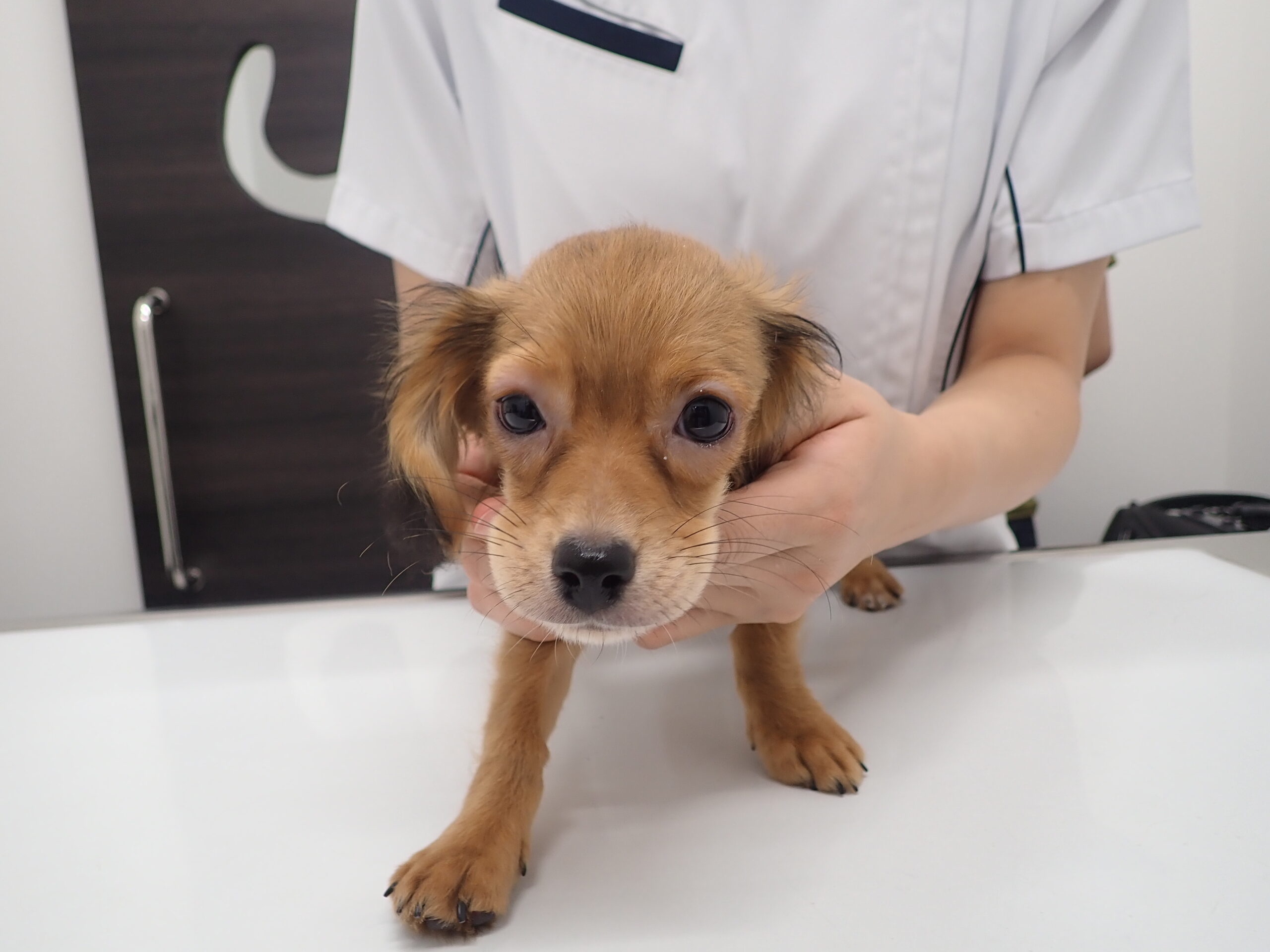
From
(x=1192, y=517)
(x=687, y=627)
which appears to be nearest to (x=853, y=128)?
(x=687, y=627)

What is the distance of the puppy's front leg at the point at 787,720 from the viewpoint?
88 cm

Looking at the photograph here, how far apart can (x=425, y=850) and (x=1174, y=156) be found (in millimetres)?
1356

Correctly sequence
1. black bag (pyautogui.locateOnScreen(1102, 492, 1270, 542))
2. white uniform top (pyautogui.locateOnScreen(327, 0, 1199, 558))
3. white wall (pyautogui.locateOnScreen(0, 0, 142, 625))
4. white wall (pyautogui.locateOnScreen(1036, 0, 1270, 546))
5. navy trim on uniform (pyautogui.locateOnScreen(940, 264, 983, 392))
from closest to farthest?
1. white uniform top (pyautogui.locateOnScreen(327, 0, 1199, 558))
2. navy trim on uniform (pyautogui.locateOnScreen(940, 264, 983, 392))
3. black bag (pyautogui.locateOnScreen(1102, 492, 1270, 542))
4. white wall (pyautogui.locateOnScreen(1036, 0, 1270, 546))
5. white wall (pyautogui.locateOnScreen(0, 0, 142, 625))

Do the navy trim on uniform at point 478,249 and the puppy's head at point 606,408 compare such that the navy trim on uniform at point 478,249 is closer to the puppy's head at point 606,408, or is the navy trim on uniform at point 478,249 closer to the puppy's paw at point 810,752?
the puppy's head at point 606,408

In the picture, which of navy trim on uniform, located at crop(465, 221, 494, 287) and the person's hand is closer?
the person's hand

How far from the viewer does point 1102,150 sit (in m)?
1.28

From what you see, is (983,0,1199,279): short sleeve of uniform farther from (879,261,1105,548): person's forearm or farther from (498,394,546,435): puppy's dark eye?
(498,394,546,435): puppy's dark eye

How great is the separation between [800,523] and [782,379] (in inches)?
8.4

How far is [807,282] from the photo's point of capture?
1.27 metres

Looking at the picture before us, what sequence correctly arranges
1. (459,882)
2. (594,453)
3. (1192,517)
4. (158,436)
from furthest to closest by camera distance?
(158,436), (1192,517), (594,453), (459,882)

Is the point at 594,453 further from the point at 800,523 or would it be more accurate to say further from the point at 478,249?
the point at 478,249

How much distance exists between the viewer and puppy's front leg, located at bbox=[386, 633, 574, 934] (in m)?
0.70

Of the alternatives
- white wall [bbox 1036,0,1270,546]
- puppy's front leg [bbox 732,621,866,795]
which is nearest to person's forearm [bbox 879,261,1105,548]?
puppy's front leg [bbox 732,621,866,795]

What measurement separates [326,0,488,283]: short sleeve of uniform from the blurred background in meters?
1.18
